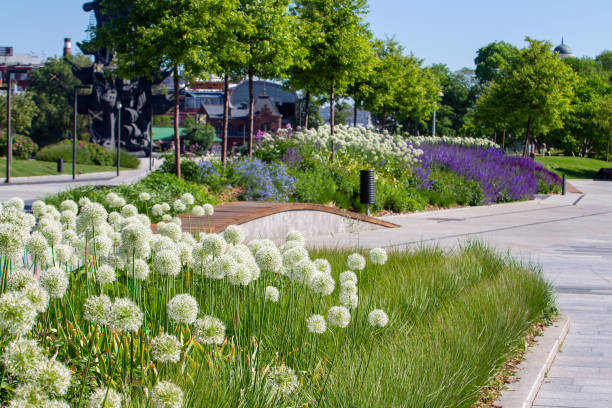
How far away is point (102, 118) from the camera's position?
5712 cm

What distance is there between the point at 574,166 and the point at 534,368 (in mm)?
59102

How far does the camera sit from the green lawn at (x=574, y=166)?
54281 millimetres

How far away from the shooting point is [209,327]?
2.54m

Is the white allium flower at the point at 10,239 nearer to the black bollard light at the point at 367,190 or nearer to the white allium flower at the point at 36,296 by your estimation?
the white allium flower at the point at 36,296

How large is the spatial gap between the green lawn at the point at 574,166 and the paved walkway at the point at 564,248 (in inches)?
1245

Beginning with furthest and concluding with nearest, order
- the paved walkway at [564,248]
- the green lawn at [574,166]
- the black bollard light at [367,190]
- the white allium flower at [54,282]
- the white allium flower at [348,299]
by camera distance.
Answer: the green lawn at [574,166], the black bollard light at [367,190], the paved walkway at [564,248], the white allium flower at [348,299], the white allium flower at [54,282]

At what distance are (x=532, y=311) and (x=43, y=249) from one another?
4034 mm

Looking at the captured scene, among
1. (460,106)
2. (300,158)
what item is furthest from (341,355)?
(460,106)

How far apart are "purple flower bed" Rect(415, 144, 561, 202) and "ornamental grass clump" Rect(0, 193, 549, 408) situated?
16548 mm

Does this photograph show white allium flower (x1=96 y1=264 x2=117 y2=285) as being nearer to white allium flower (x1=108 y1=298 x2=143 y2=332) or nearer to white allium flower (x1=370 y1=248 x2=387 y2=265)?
white allium flower (x1=108 y1=298 x2=143 y2=332)

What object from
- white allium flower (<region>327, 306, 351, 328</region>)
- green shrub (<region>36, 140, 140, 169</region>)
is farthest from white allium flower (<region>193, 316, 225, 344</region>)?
green shrub (<region>36, 140, 140, 169</region>)

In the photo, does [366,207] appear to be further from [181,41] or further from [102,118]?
[102,118]

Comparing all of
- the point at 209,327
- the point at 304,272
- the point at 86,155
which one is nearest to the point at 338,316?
the point at 304,272

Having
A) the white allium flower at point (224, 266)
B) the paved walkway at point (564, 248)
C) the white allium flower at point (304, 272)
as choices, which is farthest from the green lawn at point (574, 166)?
the white allium flower at point (224, 266)
